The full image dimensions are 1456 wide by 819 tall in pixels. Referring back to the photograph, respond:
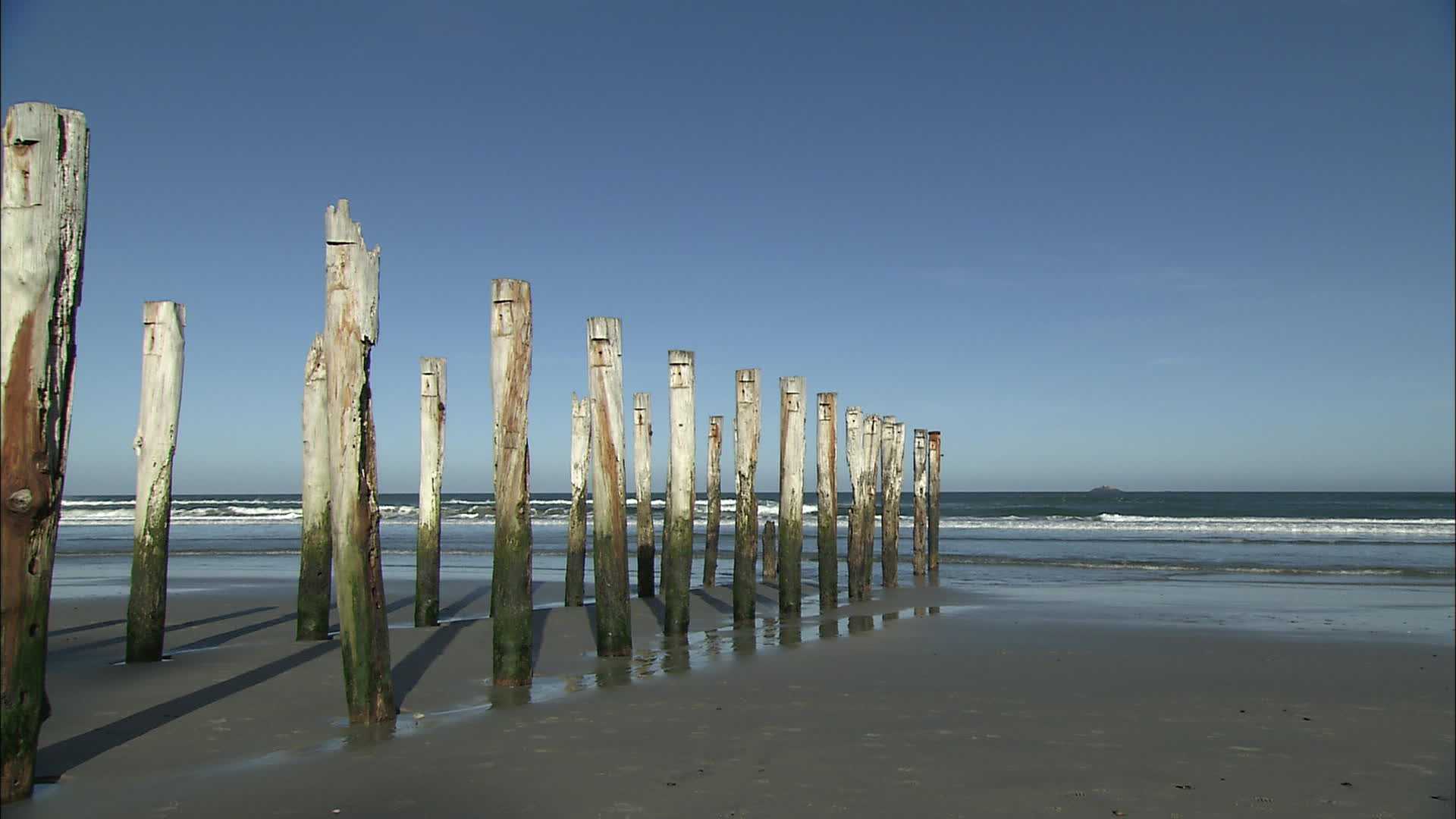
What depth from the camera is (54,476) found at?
4430 millimetres

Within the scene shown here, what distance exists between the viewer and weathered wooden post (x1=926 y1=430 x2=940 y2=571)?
64.5 feet

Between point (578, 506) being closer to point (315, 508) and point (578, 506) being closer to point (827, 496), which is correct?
point (827, 496)

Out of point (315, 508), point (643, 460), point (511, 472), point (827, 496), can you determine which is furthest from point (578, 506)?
point (511, 472)

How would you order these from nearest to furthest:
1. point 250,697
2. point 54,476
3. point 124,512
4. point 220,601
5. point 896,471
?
point 54,476, point 250,697, point 220,601, point 896,471, point 124,512

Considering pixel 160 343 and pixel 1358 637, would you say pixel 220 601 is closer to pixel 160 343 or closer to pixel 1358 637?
pixel 160 343

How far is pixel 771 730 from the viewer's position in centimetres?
634

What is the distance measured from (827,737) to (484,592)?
10843 mm

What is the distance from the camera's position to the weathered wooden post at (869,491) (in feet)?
49.0

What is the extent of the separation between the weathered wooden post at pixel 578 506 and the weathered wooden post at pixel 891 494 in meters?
4.52

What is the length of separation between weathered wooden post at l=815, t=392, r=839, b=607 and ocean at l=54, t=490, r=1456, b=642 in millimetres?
3047

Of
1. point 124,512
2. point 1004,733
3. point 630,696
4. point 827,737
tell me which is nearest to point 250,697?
point 630,696

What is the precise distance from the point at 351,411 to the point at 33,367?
1.79 meters

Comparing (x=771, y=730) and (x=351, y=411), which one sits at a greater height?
(x=351, y=411)

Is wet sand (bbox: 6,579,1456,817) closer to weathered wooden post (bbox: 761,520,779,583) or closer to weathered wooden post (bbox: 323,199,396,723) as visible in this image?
weathered wooden post (bbox: 323,199,396,723)
